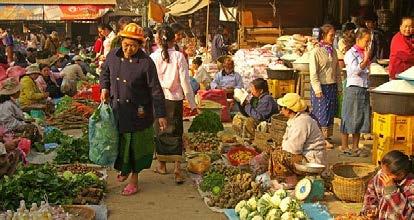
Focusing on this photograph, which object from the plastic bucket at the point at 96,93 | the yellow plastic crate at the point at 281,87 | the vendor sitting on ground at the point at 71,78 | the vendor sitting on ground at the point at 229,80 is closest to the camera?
the vendor sitting on ground at the point at 229,80

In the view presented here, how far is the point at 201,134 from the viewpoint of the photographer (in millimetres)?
9312

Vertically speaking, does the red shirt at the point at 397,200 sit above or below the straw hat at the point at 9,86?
below

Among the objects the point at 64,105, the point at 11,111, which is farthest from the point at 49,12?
the point at 11,111

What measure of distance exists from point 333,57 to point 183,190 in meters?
3.21

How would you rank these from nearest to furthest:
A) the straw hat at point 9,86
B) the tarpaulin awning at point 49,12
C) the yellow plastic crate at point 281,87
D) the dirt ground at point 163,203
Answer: the dirt ground at point 163,203 → the straw hat at point 9,86 → the yellow plastic crate at point 281,87 → the tarpaulin awning at point 49,12

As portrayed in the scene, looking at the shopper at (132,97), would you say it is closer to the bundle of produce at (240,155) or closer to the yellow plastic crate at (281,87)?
the bundle of produce at (240,155)

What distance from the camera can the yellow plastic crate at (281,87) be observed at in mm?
12141

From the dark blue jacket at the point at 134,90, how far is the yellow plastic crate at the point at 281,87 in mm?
5764

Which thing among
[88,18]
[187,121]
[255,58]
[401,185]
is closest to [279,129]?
[401,185]

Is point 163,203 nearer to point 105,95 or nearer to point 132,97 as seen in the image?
point 132,97

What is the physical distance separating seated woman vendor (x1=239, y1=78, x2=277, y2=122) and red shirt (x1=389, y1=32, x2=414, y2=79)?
1.81 m

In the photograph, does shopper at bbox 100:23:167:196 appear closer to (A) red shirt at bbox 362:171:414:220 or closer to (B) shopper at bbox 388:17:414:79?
(A) red shirt at bbox 362:171:414:220

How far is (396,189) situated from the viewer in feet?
16.8

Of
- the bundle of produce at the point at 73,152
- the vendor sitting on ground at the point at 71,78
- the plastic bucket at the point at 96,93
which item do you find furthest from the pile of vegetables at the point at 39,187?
the vendor sitting on ground at the point at 71,78
